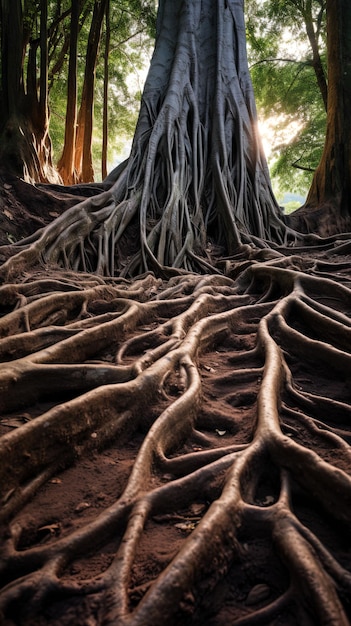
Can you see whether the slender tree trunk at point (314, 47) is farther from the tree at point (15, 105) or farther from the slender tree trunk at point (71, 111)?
the tree at point (15, 105)

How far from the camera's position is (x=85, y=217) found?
4633mm

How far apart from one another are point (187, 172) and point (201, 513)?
5209mm

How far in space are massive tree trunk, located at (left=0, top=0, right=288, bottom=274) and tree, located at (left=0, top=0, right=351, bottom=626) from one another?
69cm

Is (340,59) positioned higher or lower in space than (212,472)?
higher

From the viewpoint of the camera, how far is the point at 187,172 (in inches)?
229

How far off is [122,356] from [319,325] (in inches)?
54.1

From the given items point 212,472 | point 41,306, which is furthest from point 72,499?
point 41,306

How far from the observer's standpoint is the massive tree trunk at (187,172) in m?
4.82

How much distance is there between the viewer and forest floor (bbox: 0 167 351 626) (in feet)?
3.63

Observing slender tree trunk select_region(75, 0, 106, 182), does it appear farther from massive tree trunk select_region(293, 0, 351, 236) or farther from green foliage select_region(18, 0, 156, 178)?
massive tree trunk select_region(293, 0, 351, 236)

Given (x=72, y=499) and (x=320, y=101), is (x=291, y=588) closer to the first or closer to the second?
(x=72, y=499)

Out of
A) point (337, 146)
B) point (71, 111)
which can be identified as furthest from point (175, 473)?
point (71, 111)

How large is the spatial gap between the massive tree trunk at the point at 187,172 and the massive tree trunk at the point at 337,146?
0.82 meters

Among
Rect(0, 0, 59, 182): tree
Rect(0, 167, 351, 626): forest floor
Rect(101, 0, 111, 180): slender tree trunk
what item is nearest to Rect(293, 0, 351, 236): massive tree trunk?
Rect(0, 0, 59, 182): tree
